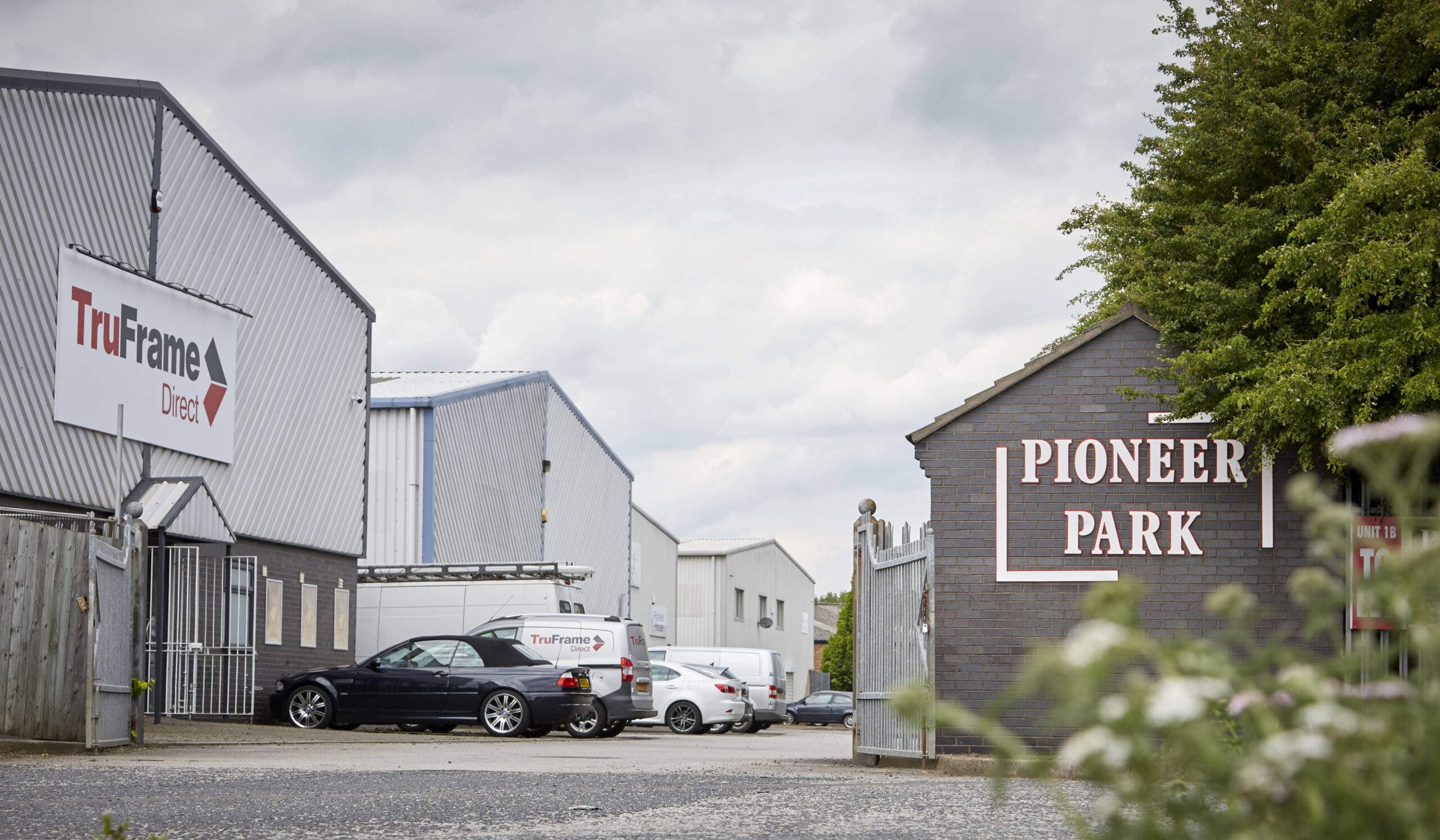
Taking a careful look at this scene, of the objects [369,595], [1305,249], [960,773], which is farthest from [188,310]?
[1305,249]

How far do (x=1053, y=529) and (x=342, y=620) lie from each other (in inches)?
726

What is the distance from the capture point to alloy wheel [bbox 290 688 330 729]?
2300 centimetres

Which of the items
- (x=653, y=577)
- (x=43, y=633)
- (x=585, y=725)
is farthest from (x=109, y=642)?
(x=653, y=577)

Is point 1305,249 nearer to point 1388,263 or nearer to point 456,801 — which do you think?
point 1388,263

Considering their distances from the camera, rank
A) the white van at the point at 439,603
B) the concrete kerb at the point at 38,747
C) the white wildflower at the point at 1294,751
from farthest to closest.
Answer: the white van at the point at 439,603
the concrete kerb at the point at 38,747
the white wildflower at the point at 1294,751

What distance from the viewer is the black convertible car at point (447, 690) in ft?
72.2

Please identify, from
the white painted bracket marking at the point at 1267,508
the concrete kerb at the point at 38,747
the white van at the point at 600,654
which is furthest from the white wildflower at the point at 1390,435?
the white van at the point at 600,654

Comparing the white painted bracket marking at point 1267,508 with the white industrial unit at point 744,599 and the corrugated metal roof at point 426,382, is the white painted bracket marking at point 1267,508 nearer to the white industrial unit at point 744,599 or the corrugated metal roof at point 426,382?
the corrugated metal roof at point 426,382

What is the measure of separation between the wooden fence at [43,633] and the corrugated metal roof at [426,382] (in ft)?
58.6

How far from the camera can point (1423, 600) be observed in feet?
5.66

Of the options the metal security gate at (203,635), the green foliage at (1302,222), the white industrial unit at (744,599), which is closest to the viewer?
the green foliage at (1302,222)

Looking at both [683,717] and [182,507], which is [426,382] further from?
[182,507]

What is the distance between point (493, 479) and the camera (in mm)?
36094

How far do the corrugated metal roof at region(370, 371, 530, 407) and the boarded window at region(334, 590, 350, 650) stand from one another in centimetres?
478
